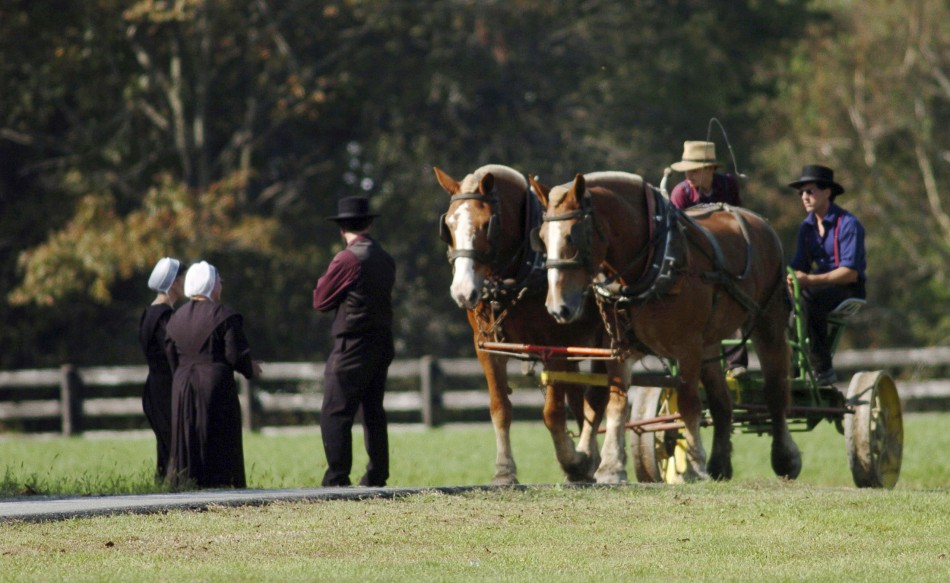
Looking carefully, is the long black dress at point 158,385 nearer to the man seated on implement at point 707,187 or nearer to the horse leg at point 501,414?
the horse leg at point 501,414

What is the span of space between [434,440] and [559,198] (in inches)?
464

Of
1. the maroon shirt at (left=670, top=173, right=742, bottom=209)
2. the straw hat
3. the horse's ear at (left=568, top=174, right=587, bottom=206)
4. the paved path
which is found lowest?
the paved path

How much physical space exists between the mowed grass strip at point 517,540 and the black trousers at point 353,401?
5.23ft

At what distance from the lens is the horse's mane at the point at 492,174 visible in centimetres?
1059

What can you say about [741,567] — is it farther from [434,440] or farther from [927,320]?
[927,320]

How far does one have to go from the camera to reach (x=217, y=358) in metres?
11.4

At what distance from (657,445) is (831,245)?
1.99 metres

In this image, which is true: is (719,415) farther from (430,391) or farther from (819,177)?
(430,391)

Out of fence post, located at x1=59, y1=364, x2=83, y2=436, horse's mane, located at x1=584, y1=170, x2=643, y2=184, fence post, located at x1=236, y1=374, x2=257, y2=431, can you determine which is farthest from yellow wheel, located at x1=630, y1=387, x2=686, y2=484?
fence post, located at x1=59, y1=364, x2=83, y2=436

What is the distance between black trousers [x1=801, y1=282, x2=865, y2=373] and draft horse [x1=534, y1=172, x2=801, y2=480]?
0.48m

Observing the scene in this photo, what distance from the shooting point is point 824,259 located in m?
12.8

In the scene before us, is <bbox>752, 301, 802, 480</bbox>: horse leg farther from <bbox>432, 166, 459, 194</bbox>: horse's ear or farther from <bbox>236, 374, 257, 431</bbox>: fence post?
<bbox>236, 374, 257, 431</bbox>: fence post

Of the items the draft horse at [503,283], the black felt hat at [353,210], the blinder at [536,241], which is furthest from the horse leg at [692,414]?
the black felt hat at [353,210]

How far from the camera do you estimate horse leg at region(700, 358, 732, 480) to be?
38.2 feet
